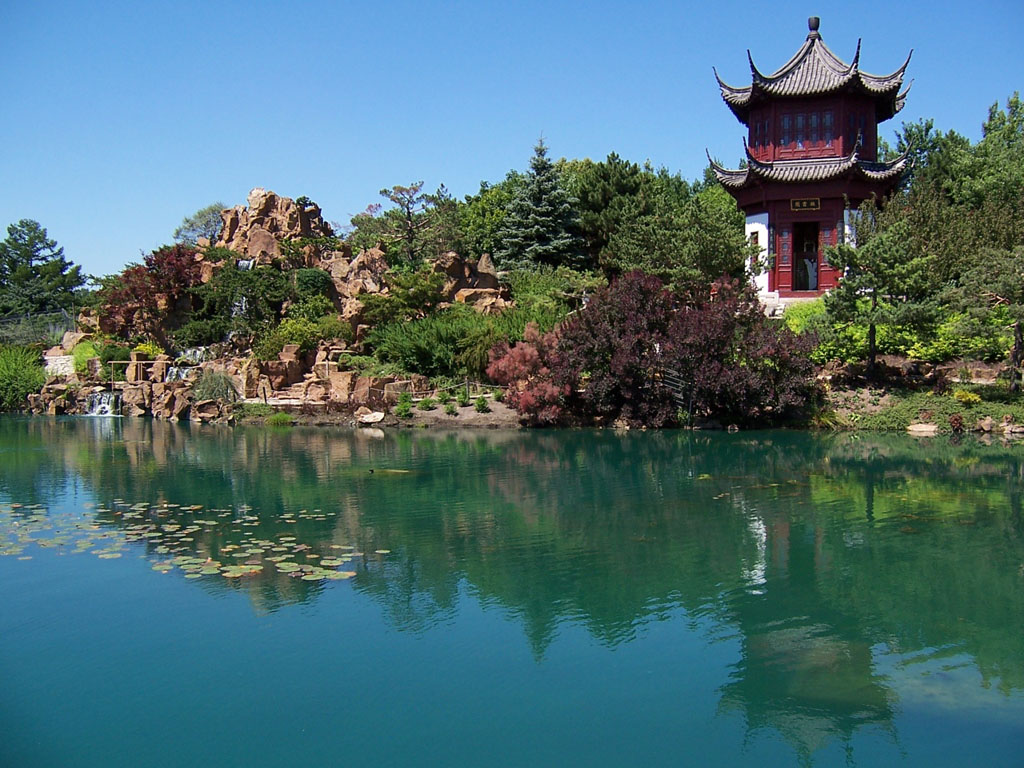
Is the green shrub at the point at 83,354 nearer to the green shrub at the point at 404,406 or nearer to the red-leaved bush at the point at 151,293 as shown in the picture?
the red-leaved bush at the point at 151,293

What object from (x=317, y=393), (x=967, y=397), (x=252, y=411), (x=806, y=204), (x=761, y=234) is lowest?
(x=252, y=411)

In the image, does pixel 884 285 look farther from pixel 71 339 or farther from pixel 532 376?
pixel 71 339

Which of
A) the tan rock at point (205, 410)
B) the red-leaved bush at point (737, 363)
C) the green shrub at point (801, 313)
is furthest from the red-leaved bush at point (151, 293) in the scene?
the green shrub at point (801, 313)

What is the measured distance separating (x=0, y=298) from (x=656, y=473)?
41895 millimetres

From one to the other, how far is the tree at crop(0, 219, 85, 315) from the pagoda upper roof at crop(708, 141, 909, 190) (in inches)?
1384

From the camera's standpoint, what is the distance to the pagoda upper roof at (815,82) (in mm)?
27359

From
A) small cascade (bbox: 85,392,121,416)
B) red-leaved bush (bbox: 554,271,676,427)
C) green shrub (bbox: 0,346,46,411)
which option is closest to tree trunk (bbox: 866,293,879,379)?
red-leaved bush (bbox: 554,271,676,427)

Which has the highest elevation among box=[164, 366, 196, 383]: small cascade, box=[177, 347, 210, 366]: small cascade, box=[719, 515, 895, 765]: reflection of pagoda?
box=[177, 347, 210, 366]: small cascade

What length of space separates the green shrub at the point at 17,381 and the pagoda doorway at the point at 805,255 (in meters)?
26.4

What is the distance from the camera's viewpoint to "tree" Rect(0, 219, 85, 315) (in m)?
45.7

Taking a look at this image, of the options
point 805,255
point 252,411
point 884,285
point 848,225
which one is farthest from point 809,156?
→ point 252,411

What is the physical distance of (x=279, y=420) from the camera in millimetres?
24719

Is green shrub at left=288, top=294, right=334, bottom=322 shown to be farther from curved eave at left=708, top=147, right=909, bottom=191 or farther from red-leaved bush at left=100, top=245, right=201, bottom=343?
curved eave at left=708, top=147, right=909, bottom=191

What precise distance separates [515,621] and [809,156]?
24344 mm
